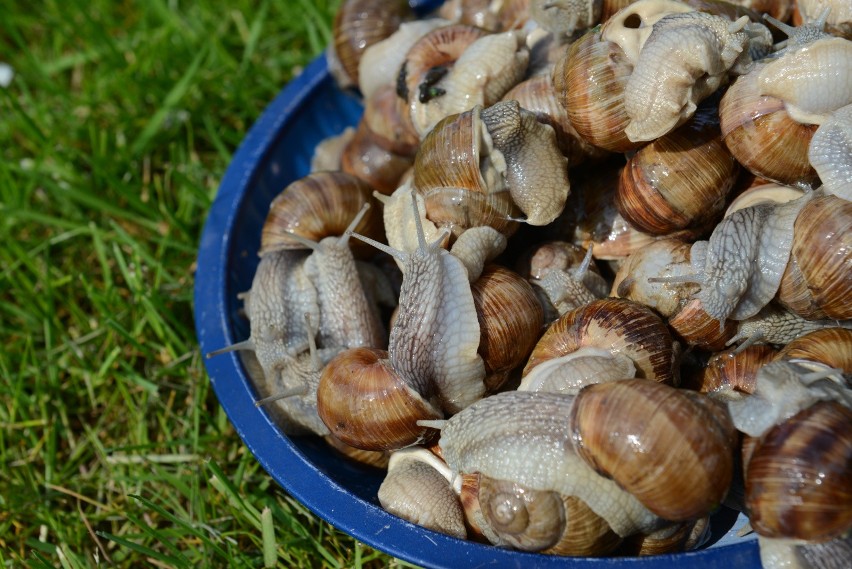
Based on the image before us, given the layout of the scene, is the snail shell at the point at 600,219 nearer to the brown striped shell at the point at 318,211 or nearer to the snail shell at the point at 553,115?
the snail shell at the point at 553,115

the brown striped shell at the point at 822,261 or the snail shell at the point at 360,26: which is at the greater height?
the snail shell at the point at 360,26

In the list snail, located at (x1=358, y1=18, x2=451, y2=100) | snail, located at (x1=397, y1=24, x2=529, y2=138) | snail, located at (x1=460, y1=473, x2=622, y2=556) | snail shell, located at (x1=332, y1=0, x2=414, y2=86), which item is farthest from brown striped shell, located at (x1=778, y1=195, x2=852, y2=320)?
snail shell, located at (x1=332, y1=0, x2=414, y2=86)

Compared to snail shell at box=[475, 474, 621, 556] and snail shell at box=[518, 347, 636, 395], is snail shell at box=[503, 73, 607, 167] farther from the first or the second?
snail shell at box=[475, 474, 621, 556]

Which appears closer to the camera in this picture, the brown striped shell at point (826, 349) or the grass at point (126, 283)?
the brown striped shell at point (826, 349)

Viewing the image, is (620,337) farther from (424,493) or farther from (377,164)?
(377,164)

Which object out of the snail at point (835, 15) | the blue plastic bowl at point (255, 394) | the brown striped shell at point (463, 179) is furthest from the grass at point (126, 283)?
the snail at point (835, 15)

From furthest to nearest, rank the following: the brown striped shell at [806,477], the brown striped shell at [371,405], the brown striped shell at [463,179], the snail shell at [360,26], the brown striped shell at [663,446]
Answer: the snail shell at [360,26] < the brown striped shell at [463,179] < the brown striped shell at [371,405] < the brown striped shell at [663,446] < the brown striped shell at [806,477]

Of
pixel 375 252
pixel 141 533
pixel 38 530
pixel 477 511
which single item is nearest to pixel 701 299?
pixel 477 511
